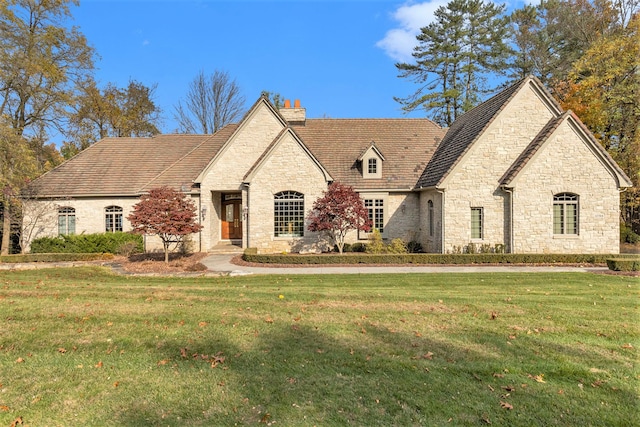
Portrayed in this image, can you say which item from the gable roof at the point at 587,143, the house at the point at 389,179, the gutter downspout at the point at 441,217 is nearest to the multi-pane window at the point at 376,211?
the house at the point at 389,179

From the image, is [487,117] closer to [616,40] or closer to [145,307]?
[616,40]

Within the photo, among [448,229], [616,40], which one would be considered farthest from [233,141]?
[616,40]

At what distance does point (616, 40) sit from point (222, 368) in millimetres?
28802

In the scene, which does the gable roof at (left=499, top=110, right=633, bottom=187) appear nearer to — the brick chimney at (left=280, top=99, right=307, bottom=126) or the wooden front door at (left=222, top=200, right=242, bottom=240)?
the brick chimney at (left=280, top=99, right=307, bottom=126)

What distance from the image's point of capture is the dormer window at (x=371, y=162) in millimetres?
21438

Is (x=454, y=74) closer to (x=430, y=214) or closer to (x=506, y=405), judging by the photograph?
(x=430, y=214)

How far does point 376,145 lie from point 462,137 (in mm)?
5268

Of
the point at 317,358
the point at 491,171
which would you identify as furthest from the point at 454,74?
the point at 317,358

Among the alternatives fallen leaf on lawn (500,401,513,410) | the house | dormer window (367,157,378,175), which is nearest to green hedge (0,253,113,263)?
the house

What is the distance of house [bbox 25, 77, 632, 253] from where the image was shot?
17.6 metres

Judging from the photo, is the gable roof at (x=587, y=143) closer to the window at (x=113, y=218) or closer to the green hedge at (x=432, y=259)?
the green hedge at (x=432, y=259)

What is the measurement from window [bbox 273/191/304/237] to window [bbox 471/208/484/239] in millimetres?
8606

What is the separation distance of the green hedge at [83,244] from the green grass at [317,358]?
10.3 metres

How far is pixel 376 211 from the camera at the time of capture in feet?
69.9
